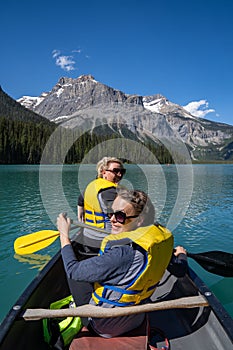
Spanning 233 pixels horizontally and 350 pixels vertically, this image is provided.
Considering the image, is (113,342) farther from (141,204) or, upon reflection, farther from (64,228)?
(141,204)

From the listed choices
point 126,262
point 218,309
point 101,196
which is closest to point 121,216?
point 126,262

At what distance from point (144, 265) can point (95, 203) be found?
2.42 m

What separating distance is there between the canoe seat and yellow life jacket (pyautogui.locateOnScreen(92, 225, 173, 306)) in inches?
15.9

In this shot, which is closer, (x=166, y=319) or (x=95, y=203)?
(x=166, y=319)

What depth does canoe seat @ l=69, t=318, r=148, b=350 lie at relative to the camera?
2807 millimetres

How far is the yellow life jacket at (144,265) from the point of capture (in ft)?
8.50

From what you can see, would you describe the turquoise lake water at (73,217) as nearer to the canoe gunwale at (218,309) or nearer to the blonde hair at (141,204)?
the canoe gunwale at (218,309)

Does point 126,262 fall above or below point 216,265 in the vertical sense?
above

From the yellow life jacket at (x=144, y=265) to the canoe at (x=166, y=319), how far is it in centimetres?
43

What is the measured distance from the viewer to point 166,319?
13.8 feet

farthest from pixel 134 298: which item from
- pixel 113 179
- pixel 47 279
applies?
pixel 113 179

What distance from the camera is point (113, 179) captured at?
200 inches

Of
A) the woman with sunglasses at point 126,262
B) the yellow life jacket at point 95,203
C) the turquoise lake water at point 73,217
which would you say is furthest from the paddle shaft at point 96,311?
the turquoise lake water at point 73,217

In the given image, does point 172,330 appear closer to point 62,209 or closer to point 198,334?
point 198,334
